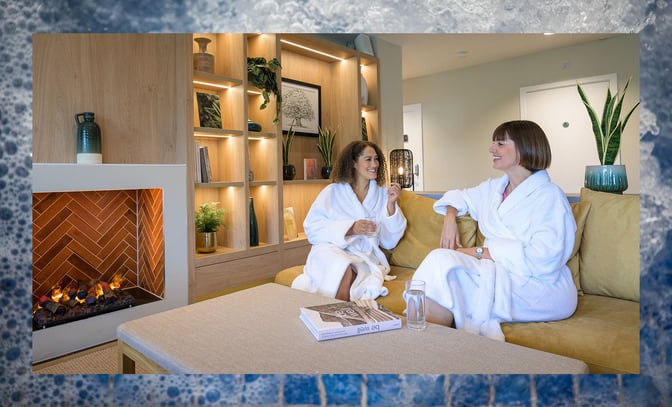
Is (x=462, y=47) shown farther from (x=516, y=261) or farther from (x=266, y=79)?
(x=266, y=79)

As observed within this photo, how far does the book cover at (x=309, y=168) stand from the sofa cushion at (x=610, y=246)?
38.7 inches

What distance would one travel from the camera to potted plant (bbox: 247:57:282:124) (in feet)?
5.23

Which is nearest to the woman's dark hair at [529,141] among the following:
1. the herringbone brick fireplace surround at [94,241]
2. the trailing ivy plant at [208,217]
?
the trailing ivy plant at [208,217]

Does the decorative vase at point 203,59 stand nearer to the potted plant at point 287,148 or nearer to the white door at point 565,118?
the potted plant at point 287,148

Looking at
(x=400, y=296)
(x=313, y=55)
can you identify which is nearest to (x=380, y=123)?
(x=313, y=55)

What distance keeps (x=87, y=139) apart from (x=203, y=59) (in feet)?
1.94

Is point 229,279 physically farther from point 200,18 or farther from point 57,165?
point 200,18

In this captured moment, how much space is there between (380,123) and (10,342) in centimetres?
137

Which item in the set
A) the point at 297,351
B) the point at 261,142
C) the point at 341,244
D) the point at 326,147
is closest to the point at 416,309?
the point at 297,351

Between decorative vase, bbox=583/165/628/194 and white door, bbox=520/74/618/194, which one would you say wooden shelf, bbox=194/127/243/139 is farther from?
decorative vase, bbox=583/165/628/194

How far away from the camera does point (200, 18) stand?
118 centimetres

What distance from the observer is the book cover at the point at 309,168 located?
5.29 feet

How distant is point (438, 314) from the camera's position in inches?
53.3

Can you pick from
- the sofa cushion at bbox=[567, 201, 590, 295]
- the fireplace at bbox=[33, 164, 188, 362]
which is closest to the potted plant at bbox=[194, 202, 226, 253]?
the fireplace at bbox=[33, 164, 188, 362]
